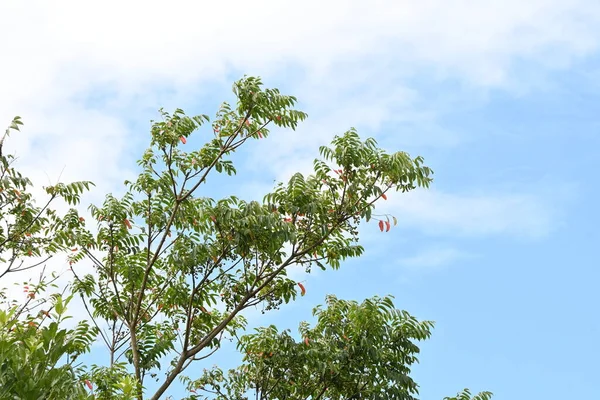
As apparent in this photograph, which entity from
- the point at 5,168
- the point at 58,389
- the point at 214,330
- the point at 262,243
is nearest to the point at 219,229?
the point at 262,243

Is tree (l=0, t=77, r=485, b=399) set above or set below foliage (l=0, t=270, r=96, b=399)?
above

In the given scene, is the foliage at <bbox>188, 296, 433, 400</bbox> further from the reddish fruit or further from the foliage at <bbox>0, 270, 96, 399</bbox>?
the foliage at <bbox>0, 270, 96, 399</bbox>

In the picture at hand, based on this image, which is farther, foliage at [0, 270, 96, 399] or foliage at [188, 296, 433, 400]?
foliage at [188, 296, 433, 400]

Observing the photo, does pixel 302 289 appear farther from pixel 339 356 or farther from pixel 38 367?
pixel 38 367

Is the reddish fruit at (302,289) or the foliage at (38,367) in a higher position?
the reddish fruit at (302,289)

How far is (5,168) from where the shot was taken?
11125 mm

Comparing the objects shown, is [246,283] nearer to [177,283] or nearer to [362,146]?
[177,283]

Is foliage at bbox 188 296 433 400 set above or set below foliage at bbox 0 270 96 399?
above

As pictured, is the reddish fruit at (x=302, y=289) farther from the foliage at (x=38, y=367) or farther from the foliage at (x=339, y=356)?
the foliage at (x=38, y=367)

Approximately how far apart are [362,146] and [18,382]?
731 centimetres

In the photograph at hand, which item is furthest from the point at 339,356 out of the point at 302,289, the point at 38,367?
the point at 38,367

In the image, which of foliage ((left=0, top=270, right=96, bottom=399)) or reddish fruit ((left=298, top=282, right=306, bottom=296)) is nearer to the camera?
foliage ((left=0, top=270, right=96, bottom=399))

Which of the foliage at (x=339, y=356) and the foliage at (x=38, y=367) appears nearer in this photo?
the foliage at (x=38, y=367)

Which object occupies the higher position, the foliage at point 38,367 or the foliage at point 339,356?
the foliage at point 339,356
